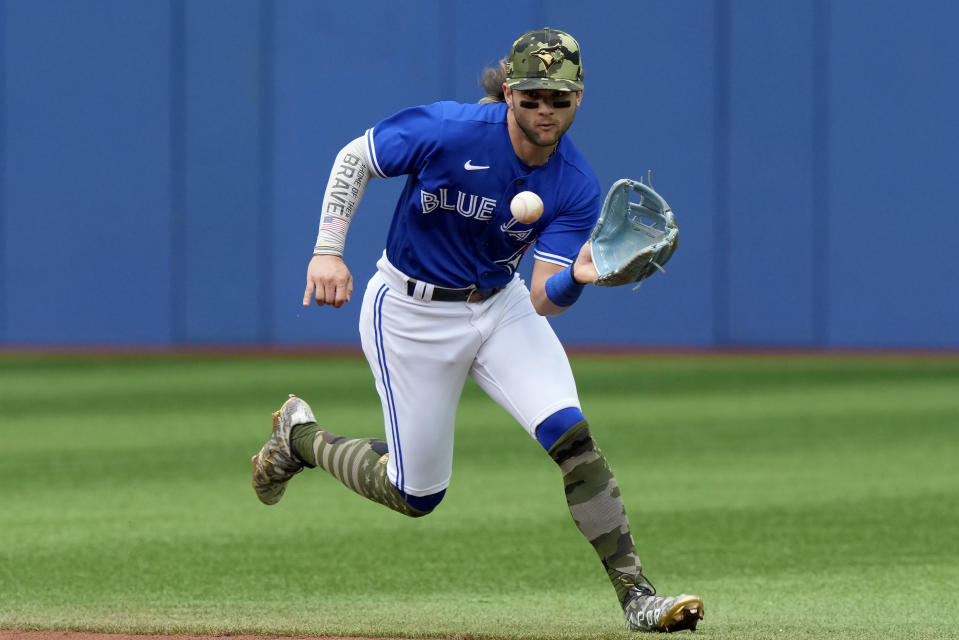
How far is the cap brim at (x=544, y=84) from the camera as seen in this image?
199 inches

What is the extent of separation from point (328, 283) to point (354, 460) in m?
1.20

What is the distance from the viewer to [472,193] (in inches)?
210

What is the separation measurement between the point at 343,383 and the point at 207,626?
10.4m

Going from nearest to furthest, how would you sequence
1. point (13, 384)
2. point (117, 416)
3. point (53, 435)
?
point (53, 435), point (117, 416), point (13, 384)

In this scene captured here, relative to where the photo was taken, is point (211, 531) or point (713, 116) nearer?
point (211, 531)

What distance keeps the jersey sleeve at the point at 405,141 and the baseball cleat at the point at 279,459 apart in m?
1.52

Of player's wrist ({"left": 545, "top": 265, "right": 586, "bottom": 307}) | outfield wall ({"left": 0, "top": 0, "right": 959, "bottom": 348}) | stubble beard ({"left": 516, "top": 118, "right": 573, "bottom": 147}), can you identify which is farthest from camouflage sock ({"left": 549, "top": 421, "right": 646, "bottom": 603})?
outfield wall ({"left": 0, "top": 0, "right": 959, "bottom": 348})

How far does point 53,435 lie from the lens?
1181 cm

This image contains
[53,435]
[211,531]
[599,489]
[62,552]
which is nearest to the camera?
[599,489]

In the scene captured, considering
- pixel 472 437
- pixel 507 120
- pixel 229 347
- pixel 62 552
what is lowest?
pixel 229 347

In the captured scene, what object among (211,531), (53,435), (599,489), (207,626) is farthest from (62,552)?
(53,435)

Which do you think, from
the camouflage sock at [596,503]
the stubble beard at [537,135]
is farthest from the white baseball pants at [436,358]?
the stubble beard at [537,135]

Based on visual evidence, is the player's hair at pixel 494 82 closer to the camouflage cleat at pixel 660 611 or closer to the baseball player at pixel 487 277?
the baseball player at pixel 487 277

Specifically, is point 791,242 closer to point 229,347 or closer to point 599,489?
point 229,347
